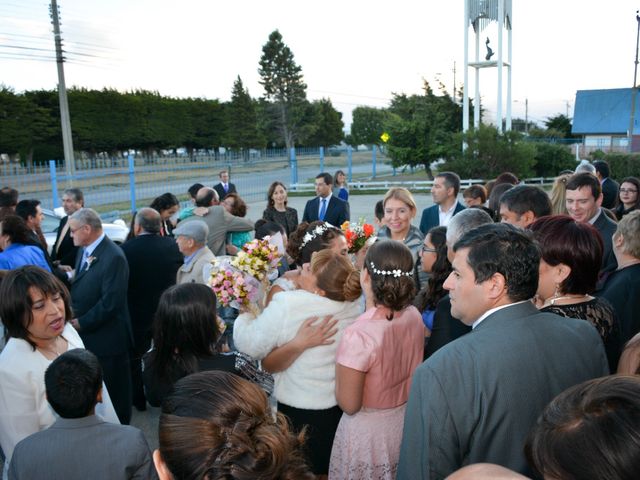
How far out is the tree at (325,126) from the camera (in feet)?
227

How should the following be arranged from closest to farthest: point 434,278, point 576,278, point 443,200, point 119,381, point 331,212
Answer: point 576,278, point 434,278, point 119,381, point 443,200, point 331,212

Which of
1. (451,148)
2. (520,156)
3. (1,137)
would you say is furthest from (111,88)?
(520,156)

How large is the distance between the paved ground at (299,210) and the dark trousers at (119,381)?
1.41 ft

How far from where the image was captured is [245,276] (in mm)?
3557

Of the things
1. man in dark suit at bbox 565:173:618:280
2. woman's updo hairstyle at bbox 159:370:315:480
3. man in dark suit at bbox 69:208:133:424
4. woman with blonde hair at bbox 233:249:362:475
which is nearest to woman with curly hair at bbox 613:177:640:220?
man in dark suit at bbox 565:173:618:280

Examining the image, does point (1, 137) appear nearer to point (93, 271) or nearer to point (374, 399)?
point (93, 271)

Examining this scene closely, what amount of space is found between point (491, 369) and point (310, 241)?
2493 mm

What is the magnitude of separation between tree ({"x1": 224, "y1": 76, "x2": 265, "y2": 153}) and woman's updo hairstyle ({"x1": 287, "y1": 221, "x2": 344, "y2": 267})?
56534 millimetres

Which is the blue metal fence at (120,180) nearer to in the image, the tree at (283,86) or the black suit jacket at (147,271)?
the black suit jacket at (147,271)

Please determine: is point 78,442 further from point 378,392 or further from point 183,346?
point 378,392

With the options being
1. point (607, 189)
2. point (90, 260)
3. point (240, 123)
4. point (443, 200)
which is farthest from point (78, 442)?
point (240, 123)

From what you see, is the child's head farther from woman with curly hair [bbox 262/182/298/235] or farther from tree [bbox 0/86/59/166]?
tree [bbox 0/86/59/166]

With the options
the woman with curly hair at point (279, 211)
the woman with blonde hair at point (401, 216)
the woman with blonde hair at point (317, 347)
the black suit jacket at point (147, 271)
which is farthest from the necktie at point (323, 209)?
the woman with blonde hair at point (317, 347)

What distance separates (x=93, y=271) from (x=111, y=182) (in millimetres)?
14009
